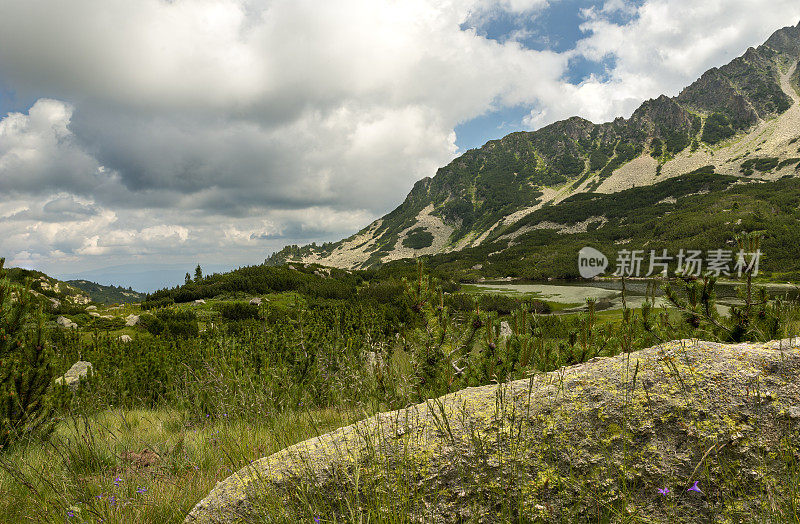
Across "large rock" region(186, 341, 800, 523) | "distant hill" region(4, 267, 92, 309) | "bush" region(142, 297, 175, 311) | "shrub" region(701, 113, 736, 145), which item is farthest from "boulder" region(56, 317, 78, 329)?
"shrub" region(701, 113, 736, 145)

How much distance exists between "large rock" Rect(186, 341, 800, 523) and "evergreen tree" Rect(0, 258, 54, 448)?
4.45 meters

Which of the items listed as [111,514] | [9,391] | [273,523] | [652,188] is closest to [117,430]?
[9,391]

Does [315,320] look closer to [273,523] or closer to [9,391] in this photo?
[9,391]

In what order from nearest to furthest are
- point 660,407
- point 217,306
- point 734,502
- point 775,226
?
point 734,502, point 660,407, point 217,306, point 775,226

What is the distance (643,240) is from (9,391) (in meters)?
135

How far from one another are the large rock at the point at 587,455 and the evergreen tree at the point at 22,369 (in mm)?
4455

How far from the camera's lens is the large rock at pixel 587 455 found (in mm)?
1662

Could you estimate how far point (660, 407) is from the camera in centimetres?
192

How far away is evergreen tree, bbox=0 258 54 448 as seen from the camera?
15.0ft

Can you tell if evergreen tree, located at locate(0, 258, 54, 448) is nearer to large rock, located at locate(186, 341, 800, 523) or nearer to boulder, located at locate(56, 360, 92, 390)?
boulder, located at locate(56, 360, 92, 390)

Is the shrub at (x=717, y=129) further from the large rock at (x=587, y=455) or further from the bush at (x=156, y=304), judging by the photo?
the large rock at (x=587, y=455)

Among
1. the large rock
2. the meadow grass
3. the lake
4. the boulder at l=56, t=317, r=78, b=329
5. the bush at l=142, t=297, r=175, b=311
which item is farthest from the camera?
the lake

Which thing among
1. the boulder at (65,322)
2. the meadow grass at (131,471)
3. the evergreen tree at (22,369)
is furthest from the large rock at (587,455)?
the boulder at (65,322)

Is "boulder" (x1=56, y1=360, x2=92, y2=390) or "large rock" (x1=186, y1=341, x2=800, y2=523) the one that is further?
"boulder" (x1=56, y1=360, x2=92, y2=390)
